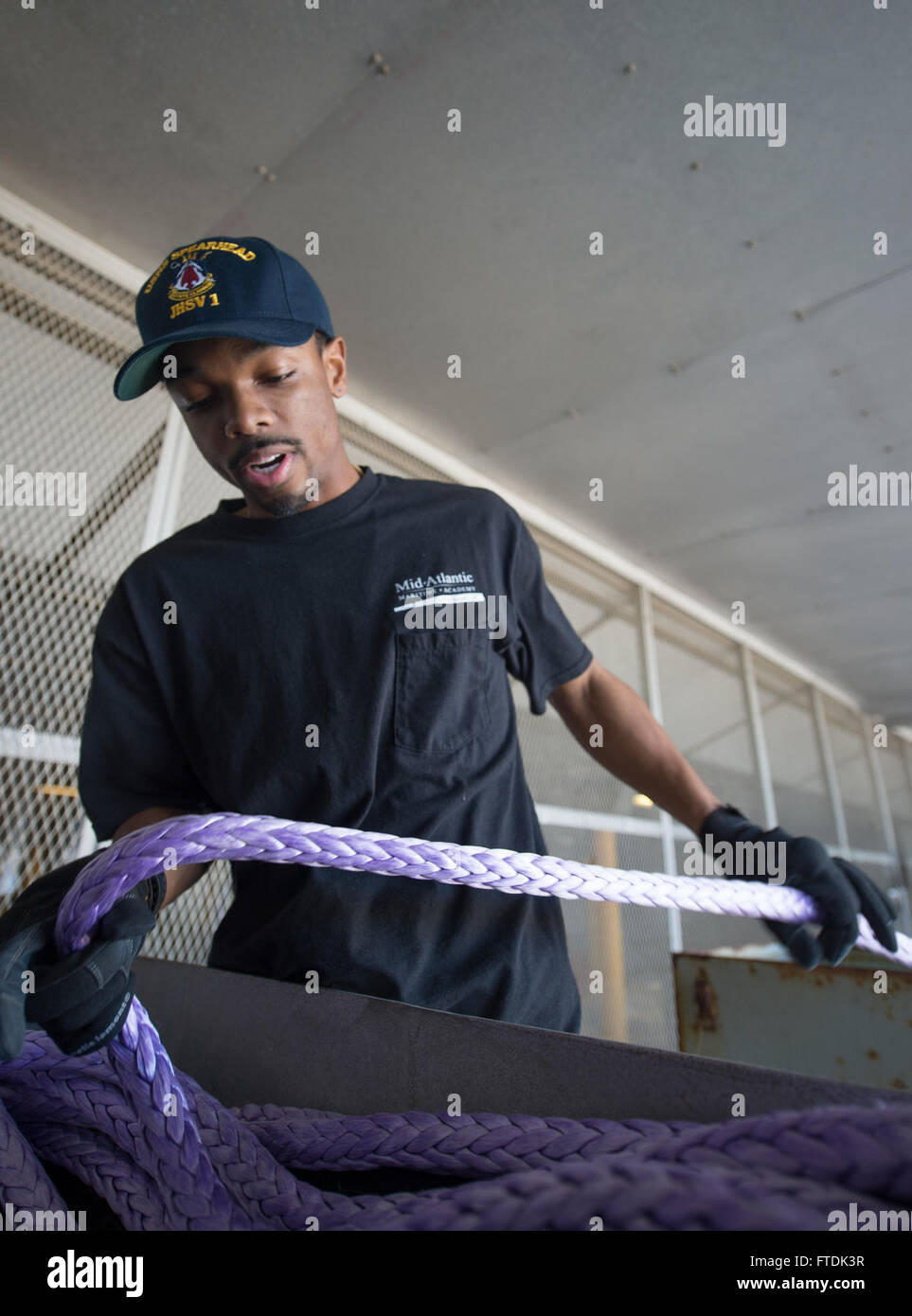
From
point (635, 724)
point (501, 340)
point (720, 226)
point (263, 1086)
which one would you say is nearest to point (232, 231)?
point (501, 340)

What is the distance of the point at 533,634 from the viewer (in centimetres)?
90

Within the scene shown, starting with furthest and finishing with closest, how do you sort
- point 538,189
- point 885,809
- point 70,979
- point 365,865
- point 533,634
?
point 885,809, point 538,189, point 533,634, point 365,865, point 70,979

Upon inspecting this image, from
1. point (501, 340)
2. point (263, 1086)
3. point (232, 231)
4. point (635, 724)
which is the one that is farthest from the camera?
point (501, 340)

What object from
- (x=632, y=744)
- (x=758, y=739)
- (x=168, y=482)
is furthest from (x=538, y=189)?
(x=758, y=739)

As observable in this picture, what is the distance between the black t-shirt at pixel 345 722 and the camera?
670mm

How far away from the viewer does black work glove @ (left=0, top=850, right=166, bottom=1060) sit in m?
0.34

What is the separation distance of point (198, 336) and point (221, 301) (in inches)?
2.0

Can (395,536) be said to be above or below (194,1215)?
above

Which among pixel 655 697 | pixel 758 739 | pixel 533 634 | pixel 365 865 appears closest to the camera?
pixel 365 865

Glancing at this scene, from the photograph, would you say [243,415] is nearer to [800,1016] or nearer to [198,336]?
[198,336]

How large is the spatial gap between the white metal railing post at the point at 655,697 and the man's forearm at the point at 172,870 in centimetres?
201
